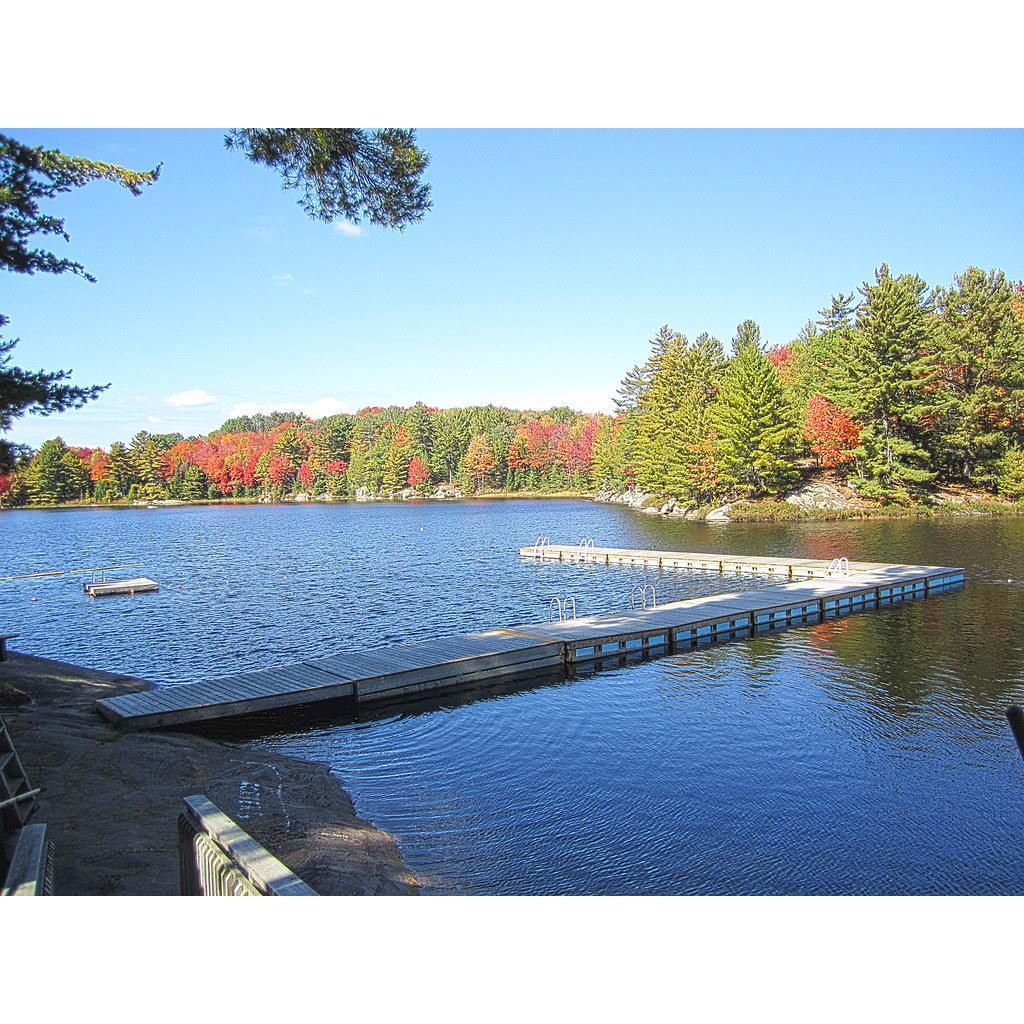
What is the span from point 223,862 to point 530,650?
770cm

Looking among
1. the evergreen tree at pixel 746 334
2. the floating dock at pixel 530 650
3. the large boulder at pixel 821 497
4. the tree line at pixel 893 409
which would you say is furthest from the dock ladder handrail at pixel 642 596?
the evergreen tree at pixel 746 334

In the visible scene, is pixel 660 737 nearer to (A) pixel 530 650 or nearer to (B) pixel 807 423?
(A) pixel 530 650

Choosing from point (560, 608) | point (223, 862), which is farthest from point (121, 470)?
point (223, 862)

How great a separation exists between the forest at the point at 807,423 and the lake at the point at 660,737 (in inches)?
214

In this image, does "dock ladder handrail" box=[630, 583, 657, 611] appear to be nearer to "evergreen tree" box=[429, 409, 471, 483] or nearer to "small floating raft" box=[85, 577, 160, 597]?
"small floating raft" box=[85, 577, 160, 597]

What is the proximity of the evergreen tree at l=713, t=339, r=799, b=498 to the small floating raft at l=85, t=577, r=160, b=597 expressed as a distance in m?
25.9

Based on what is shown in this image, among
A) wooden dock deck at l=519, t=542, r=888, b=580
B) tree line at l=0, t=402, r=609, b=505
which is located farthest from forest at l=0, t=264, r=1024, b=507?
wooden dock deck at l=519, t=542, r=888, b=580

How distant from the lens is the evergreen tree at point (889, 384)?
3256 cm

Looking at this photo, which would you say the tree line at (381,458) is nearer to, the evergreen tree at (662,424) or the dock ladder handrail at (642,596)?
the evergreen tree at (662,424)

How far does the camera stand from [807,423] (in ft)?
124
